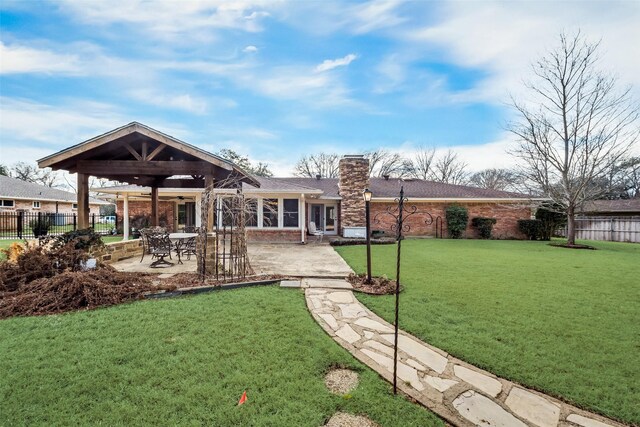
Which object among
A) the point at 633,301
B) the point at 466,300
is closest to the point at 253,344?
the point at 466,300

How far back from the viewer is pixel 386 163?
114ft

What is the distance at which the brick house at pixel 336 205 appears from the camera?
1452 centimetres

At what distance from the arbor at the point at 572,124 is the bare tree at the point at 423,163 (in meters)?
19.5

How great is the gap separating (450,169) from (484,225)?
1957 centimetres

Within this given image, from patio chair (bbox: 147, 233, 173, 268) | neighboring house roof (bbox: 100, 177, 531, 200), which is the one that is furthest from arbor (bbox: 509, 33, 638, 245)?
patio chair (bbox: 147, 233, 173, 268)

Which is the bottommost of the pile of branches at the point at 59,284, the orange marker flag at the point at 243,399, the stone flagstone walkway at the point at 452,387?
the stone flagstone walkway at the point at 452,387

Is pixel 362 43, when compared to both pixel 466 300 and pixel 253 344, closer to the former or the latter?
pixel 466 300

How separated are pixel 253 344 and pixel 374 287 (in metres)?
3.12

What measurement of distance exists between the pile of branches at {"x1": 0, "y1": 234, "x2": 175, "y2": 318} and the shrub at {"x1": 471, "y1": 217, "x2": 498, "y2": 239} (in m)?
17.3

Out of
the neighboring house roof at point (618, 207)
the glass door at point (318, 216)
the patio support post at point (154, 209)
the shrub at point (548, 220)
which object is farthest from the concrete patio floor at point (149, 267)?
the neighboring house roof at point (618, 207)

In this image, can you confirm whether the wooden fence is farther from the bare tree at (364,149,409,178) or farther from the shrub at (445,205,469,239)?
the bare tree at (364,149,409,178)

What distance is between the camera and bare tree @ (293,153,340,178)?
114 ft

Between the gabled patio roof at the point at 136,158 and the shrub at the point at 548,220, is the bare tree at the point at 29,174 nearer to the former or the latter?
the gabled patio roof at the point at 136,158

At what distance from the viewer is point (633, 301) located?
17.3ft
